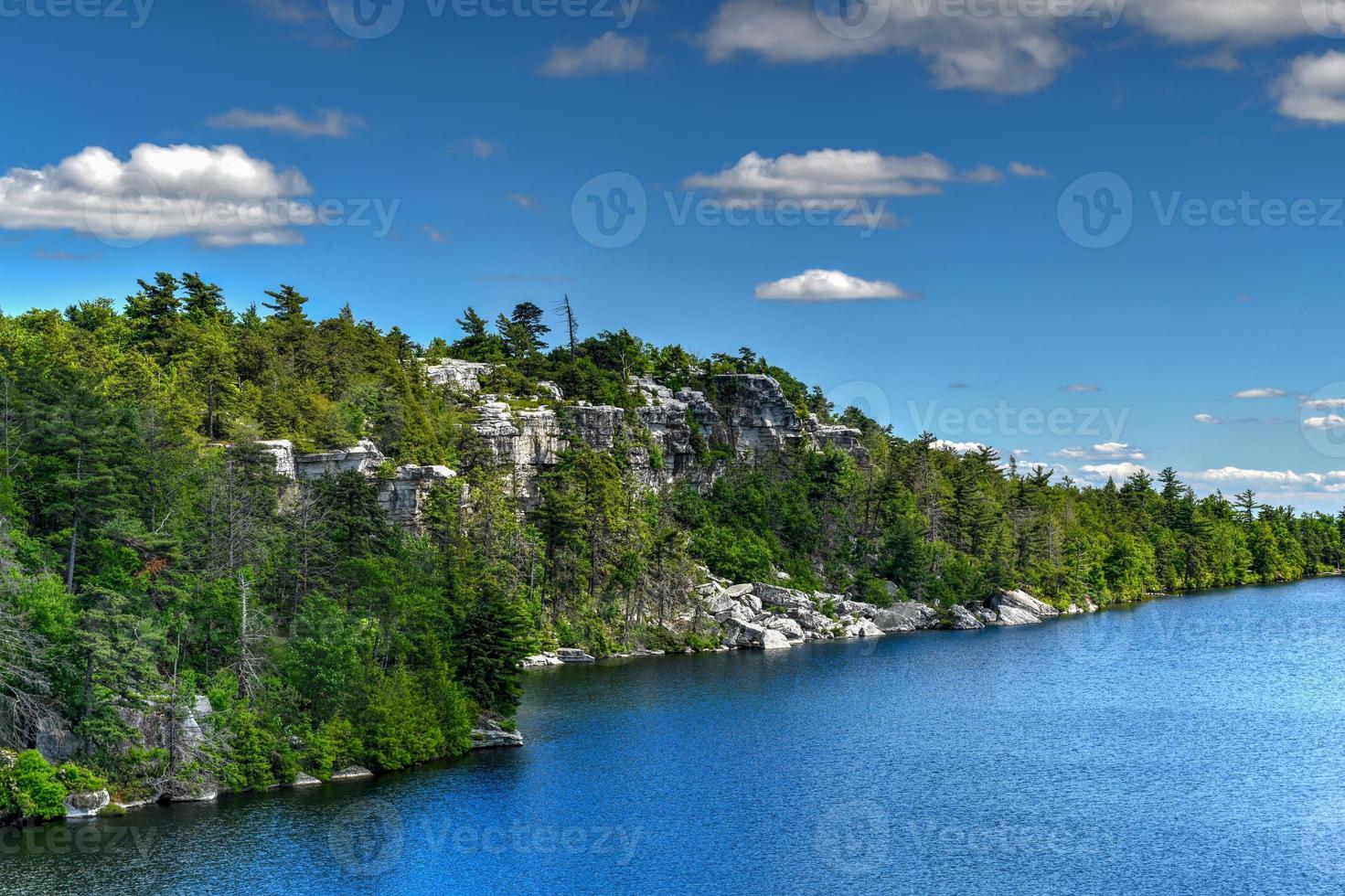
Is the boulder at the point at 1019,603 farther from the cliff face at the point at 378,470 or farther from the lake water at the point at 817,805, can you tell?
the cliff face at the point at 378,470

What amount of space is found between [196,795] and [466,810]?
38.0 feet

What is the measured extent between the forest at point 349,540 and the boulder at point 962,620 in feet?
8.95

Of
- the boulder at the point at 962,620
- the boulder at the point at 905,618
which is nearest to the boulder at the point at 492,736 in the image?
the boulder at the point at 905,618

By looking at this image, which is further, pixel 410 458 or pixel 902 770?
pixel 410 458

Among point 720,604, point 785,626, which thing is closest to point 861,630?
point 785,626

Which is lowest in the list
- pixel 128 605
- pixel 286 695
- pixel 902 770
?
pixel 902 770

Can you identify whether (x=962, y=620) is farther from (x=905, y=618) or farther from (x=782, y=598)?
(x=782, y=598)

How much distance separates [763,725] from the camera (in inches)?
2584

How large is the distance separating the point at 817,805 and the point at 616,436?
2414 inches

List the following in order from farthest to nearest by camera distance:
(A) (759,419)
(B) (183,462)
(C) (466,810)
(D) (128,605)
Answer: (A) (759,419) < (B) (183,462) < (D) (128,605) < (C) (466,810)

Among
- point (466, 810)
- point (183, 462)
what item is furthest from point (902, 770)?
point (183, 462)

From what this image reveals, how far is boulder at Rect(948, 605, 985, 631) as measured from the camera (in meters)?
110

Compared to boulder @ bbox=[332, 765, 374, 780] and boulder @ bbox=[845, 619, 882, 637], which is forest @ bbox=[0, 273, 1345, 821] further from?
boulder @ bbox=[845, 619, 882, 637]

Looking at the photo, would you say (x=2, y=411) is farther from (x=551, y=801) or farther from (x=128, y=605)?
(x=551, y=801)
